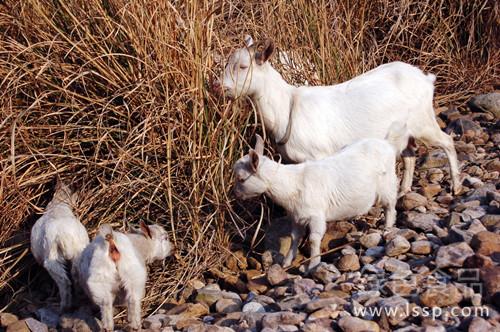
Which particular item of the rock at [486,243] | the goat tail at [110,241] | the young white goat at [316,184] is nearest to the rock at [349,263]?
the young white goat at [316,184]

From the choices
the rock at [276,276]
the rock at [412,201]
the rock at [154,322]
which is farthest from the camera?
the rock at [412,201]

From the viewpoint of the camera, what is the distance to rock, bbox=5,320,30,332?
530cm

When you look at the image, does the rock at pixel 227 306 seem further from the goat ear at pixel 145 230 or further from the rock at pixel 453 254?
the rock at pixel 453 254

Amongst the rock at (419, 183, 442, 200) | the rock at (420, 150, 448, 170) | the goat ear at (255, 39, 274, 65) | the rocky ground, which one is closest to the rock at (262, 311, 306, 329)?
the rocky ground

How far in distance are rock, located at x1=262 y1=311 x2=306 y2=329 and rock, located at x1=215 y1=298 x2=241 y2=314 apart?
1.90 ft

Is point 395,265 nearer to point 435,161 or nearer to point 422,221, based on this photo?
point 422,221

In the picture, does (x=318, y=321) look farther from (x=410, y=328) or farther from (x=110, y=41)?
(x=110, y=41)

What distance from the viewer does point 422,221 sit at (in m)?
5.95

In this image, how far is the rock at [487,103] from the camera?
814 cm

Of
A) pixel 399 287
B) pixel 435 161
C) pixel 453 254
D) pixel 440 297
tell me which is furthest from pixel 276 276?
pixel 435 161

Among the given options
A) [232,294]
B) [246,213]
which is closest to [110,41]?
[246,213]

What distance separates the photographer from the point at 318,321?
4617 mm

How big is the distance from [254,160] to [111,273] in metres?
1.23

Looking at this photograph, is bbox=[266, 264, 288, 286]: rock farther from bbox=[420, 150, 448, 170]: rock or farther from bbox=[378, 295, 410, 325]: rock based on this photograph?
bbox=[420, 150, 448, 170]: rock
